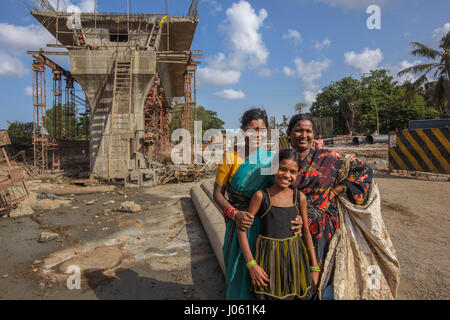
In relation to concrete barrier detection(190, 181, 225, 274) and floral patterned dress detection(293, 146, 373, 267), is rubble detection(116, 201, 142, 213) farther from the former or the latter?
floral patterned dress detection(293, 146, 373, 267)

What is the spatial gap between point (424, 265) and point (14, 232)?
21.0 ft

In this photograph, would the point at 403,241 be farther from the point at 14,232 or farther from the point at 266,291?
the point at 14,232

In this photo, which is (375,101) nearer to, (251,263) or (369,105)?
(369,105)

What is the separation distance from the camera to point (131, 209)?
5.98 meters

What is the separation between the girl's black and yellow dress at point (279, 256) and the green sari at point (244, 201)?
7cm

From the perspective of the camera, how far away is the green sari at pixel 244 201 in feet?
5.45

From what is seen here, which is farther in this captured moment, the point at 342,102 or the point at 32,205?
the point at 342,102

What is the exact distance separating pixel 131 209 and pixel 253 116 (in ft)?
16.5

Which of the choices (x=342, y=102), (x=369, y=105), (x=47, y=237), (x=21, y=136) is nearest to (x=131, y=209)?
(x=47, y=237)

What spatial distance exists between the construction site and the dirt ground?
18 mm

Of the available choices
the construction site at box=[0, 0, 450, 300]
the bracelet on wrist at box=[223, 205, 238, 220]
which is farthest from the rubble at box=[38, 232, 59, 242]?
the bracelet on wrist at box=[223, 205, 238, 220]

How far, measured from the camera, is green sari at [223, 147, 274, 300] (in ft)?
5.45

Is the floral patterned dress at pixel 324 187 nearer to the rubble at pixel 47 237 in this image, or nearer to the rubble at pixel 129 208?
the rubble at pixel 47 237

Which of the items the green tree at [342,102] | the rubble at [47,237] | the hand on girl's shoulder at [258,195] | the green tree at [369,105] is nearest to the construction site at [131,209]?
the rubble at [47,237]
